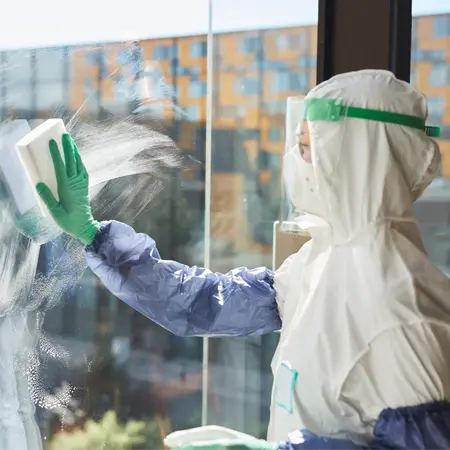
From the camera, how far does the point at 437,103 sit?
5.29ft

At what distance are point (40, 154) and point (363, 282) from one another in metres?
0.68

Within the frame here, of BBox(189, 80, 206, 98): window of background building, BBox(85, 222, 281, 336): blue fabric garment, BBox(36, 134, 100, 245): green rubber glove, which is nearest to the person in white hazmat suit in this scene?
BBox(85, 222, 281, 336): blue fabric garment

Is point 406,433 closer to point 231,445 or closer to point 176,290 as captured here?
point 231,445

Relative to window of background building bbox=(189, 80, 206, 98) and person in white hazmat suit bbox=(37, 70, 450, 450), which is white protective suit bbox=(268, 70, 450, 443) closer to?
person in white hazmat suit bbox=(37, 70, 450, 450)

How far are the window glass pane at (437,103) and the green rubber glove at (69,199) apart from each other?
83 centimetres

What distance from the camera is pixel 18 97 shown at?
1.90 meters

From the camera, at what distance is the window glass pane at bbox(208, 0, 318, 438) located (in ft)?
5.84

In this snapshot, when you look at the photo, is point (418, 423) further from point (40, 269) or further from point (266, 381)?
point (40, 269)

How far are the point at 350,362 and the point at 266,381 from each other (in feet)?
2.97

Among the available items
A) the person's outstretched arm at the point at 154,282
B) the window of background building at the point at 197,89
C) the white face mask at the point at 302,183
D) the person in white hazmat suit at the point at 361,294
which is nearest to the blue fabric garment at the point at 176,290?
the person's outstretched arm at the point at 154,282

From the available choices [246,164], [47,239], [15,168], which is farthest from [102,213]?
[246,164]

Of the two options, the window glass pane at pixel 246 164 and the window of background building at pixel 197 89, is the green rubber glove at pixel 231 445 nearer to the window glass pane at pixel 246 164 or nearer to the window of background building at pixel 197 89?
the window glass pane at pixel 246 164

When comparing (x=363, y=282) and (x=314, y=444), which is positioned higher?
(x=363, y=282)

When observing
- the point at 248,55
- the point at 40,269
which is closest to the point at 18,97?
the point at 40,269
